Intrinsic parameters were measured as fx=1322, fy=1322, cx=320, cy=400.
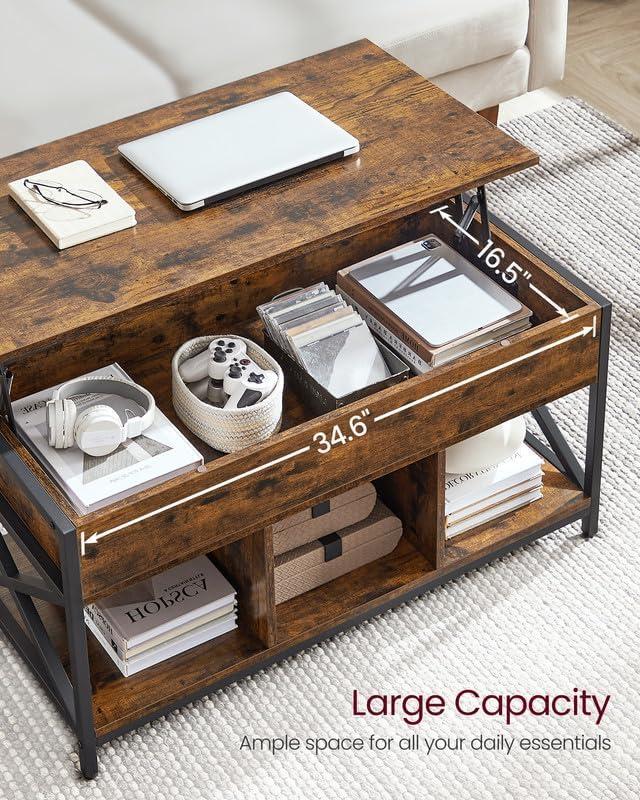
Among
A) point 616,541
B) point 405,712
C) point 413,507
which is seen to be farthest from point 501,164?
point 405,712

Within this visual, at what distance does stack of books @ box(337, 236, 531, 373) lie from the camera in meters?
1.61

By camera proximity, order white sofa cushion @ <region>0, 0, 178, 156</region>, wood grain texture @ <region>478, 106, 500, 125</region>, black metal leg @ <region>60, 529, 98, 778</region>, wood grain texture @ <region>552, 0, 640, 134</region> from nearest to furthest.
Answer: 1. black metal leg @ <region>60, 529, 98, 778</region>
2. white sofa cushion @ <region>0, 0, 178, 156</region>
3. wood grain texture @ <region>478, 106, 500, 125</region>
4. wood grain texture @ <region>552, 0, 640, 134</region>

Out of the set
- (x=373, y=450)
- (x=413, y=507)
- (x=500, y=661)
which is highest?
(x=373, y=450)

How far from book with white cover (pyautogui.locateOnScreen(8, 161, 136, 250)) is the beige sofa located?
460 mm

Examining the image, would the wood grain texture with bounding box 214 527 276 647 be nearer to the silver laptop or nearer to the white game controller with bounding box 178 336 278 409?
the white game controller with bounding box 178 336 278 409

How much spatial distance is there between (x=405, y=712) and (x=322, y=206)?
634mm

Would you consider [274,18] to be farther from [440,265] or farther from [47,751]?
[47,751]

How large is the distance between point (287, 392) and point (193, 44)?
82 cm

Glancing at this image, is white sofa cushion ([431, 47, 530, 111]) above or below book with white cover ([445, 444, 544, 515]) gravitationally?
above

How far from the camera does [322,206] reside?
5.23ft

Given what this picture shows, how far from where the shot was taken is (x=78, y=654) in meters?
1.46

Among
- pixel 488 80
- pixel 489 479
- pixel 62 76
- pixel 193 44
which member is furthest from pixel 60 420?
pixel 488 80

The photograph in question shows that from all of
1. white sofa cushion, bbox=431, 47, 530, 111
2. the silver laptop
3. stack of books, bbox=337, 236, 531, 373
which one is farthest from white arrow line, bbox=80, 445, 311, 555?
white sofa cushion, bbox=431, 47, 530, 111

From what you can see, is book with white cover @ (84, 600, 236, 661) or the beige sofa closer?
book with white cover @ (84, 600, 236, 661)
